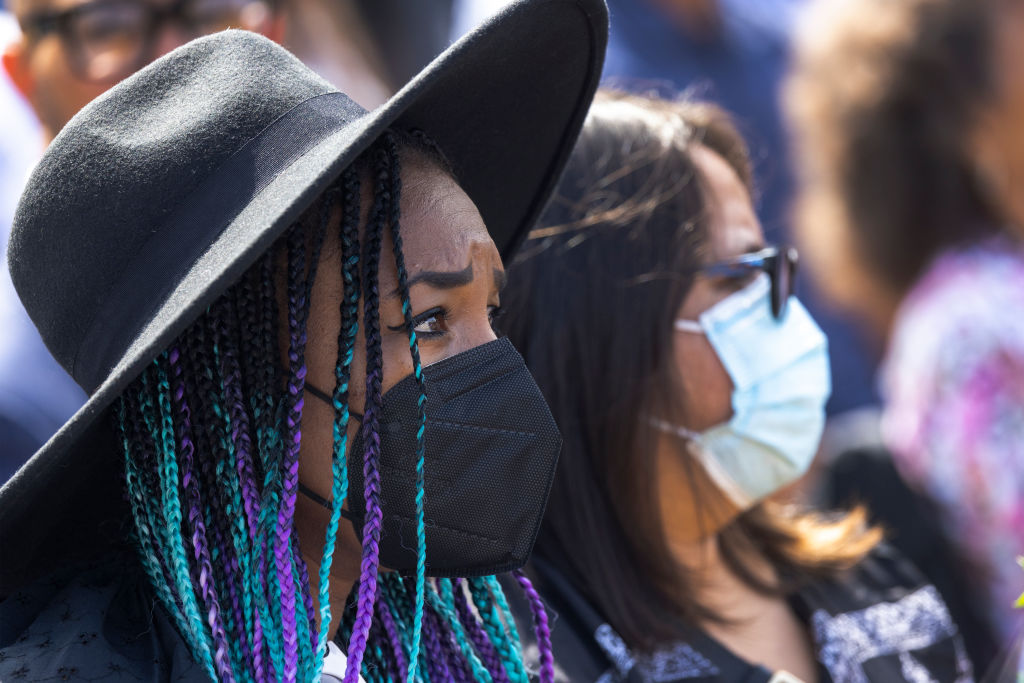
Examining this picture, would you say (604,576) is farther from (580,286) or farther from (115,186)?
(115,186)

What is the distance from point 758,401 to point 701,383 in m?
0.16

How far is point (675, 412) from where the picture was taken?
2570mm

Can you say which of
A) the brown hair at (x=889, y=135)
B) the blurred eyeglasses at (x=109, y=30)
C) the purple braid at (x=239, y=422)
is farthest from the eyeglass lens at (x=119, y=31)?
the brown hair at (x=889, y=135)

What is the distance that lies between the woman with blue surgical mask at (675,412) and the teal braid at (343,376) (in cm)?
Answer: 95

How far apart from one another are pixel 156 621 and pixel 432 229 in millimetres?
722

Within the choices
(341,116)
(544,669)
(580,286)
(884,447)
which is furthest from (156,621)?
(884,447)

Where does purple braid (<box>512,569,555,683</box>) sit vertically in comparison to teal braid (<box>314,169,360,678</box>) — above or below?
below

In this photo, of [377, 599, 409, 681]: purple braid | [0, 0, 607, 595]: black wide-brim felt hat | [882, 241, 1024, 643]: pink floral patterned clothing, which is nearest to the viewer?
[0, 0, 607, 595]: black wide-brim felt hat

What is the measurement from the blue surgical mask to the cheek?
1cm

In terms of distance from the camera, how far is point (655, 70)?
4.63m

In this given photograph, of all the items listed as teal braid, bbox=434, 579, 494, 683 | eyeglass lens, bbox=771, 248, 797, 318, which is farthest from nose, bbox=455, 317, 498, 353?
eyeglass lens, bbox=771, 248, 797, 318

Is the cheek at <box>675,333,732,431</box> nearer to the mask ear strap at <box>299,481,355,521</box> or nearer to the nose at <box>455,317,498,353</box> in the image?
the nose at <box>455,317,498,353</box>

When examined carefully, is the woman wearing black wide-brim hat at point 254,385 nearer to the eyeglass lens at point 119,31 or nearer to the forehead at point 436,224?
the forehead at point 436,224

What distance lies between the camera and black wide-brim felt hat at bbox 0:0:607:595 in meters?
1.42
